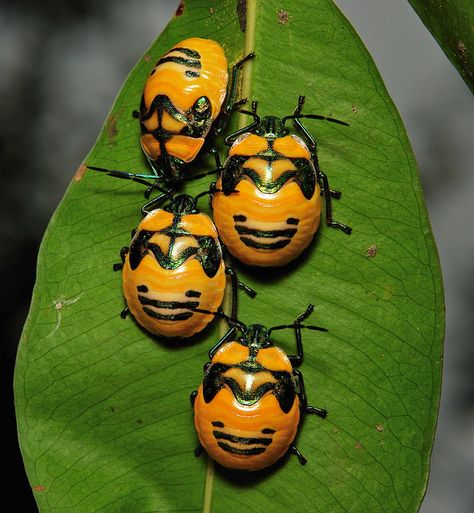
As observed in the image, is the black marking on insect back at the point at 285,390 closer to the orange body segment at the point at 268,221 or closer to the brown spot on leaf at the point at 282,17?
the orange body segment at the point at 268,221

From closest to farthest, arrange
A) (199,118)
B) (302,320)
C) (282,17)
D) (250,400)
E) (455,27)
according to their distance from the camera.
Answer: (455,27) < (282,17) < (302,320) < (250,400) < (199,118)

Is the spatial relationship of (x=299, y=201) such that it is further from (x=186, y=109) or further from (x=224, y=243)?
(x=186, y=109)

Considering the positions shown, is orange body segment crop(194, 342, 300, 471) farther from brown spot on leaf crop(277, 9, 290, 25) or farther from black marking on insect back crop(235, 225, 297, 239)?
brown spot on leaf crop(277, 9, 290, 25)

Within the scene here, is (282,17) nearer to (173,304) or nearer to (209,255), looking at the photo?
(209,255)

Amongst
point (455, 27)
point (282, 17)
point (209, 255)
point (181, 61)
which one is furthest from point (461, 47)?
point (209, 255)

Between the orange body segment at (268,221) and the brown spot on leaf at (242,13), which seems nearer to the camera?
the brown spot on leaf at (242,13)

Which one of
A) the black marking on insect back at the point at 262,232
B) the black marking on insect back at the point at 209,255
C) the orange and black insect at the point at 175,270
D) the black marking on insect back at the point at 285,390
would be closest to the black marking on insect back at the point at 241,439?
the black marking on insect back at the point at 285,390
